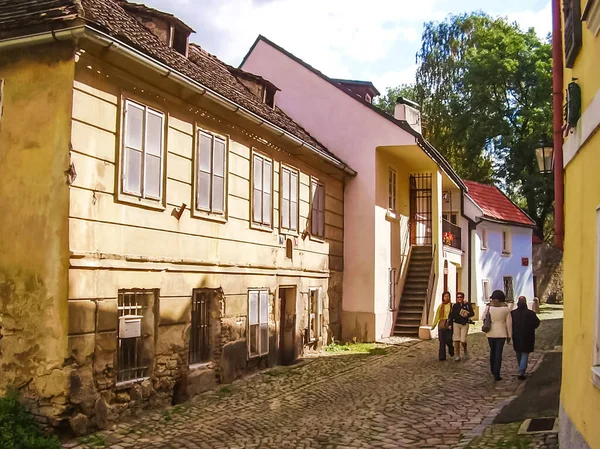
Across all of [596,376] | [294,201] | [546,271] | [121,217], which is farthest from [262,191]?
[546,271]

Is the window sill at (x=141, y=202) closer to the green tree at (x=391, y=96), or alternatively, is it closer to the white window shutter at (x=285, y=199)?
the white window shutter at (x=285, y=199)

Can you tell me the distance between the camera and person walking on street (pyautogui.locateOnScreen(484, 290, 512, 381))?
12.4 m

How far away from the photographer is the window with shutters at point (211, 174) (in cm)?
1195

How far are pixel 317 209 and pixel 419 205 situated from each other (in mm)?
7560

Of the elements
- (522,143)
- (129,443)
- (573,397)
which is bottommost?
(129,443)

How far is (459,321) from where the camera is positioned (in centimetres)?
1485

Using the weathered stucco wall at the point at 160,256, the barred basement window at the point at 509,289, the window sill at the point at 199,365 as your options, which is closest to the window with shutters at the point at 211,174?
the weathered stucco wall at the point at 160,256

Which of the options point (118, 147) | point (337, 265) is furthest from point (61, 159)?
point (337, 265)

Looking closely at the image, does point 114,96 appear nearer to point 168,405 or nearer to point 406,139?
point 168,405

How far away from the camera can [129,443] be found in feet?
28.2

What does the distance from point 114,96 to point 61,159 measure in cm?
141

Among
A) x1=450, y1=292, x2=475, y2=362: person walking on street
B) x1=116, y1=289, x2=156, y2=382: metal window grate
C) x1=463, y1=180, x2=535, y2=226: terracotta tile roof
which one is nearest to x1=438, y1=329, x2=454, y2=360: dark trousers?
x1=450, y1=292, x2=475, y2=362: person walking on street

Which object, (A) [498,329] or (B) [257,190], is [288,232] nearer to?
(B) [257,190]

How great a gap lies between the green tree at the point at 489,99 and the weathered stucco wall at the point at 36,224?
30914 millimetres
